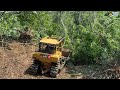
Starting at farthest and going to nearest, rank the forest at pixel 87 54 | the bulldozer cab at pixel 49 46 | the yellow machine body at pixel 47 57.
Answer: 1. the forest at pixel 87 54
2. the bulldozer cab at pixel 49 46
3. the yellow machine body at pixel 47 57

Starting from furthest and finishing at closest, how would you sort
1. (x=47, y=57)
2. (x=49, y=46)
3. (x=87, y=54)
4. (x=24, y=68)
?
(x=87, y=54) → (x=24, y=68) → (x=49, y=46) → (x=47, y=57)

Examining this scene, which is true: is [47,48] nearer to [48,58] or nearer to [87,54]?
[48,58]

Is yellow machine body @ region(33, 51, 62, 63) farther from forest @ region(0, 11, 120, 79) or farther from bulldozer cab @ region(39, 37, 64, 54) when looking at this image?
forest @ region(0, 11, 120, 79)

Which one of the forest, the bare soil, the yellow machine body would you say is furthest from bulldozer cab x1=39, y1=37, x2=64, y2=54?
the forest

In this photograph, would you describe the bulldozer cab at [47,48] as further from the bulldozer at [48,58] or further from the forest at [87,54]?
the forest at [87,54]

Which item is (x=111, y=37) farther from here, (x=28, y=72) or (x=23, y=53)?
(x=23, y=53)

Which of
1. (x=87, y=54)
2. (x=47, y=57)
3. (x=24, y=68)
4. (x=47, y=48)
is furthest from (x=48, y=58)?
(x=87, y=54)

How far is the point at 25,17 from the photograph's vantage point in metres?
13.0

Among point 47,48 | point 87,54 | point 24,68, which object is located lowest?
point 24,68

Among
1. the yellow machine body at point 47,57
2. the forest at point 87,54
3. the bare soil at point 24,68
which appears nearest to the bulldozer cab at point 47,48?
the yellow machine body at point 47,57

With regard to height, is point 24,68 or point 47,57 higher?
point 47,57
